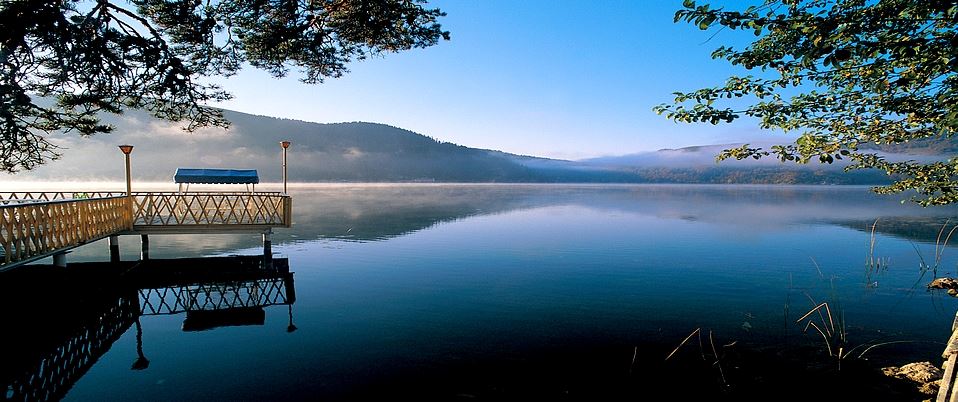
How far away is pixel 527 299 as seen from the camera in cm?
1551

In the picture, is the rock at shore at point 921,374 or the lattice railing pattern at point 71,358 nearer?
the lattice railing pattern at point 71,358

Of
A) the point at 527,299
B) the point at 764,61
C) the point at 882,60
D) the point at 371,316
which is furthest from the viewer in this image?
the point at 527,299

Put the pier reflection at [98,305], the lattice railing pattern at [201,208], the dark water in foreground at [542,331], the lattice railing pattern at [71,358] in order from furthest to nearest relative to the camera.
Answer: the lattice railing pattern at [201,208], the pier reflection at [98,305], the dark water in foreground at [542,331], the lattice railing pattern at [71,358]

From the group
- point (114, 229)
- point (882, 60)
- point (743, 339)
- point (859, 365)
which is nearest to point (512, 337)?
point (743, 339)

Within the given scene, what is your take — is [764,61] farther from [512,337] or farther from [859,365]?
[512,337]

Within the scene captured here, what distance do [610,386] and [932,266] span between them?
2158 centimetres

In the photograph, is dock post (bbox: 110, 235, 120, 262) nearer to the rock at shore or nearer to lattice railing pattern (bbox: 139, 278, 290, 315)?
lattice railing pattern (bbox: 139, 278, 290, 315)

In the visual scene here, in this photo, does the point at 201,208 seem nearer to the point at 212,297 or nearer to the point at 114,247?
the point at 114,247

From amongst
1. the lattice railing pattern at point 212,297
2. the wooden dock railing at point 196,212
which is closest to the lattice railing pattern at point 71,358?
the lattice railing pattern at point 212,297

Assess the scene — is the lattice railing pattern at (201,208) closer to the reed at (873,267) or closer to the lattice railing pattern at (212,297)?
the lattice railing pattern at (212,297)

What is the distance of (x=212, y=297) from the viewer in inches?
594

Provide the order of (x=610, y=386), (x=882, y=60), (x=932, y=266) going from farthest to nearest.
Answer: (x=932, y=266)
(x=610, y=386)
(x=882, y=60)

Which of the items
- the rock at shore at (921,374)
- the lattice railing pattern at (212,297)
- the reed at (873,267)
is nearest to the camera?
the rock at shore at (921,374)

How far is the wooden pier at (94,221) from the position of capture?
12.5 m
